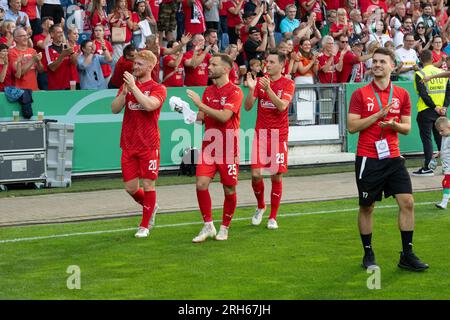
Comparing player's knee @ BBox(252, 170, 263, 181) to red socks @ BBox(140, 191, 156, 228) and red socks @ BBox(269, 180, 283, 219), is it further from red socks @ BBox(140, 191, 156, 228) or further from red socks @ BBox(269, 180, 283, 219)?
red socks @ BBox(140, 191, 156, 228)

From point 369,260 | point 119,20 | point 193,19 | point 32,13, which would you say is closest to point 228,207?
point 369,260

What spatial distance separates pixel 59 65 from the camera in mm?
19062

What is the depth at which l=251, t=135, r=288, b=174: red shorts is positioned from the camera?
14.1 meters

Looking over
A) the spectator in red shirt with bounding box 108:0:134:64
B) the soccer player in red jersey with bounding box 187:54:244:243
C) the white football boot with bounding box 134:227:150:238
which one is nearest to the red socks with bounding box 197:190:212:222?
the soccer player in red jersey with bounding box 187:54:244:243

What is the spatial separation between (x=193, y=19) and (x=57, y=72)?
14.1ft

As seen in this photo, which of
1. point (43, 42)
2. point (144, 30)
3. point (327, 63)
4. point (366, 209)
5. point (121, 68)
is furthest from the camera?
point (327, 63)

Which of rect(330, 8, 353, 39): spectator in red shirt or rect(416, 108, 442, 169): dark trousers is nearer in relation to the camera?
rect(416, 108, 442, 169): dark trousers

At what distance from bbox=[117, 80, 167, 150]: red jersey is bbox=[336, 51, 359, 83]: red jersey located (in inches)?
405

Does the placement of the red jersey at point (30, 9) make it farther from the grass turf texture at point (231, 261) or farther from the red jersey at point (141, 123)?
the red jersey at point (141, 123)

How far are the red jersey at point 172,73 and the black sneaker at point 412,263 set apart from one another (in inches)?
402

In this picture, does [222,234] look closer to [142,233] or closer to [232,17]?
[142,233]

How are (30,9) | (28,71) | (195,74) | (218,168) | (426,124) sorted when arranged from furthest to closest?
(195,74), (30,9), (426,124), (28,71), (218,168)

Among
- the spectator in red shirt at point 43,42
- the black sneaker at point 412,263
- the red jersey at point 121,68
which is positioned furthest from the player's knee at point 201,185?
the spectator in red shirt at point 43,42

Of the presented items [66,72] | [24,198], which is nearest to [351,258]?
[24,198]
